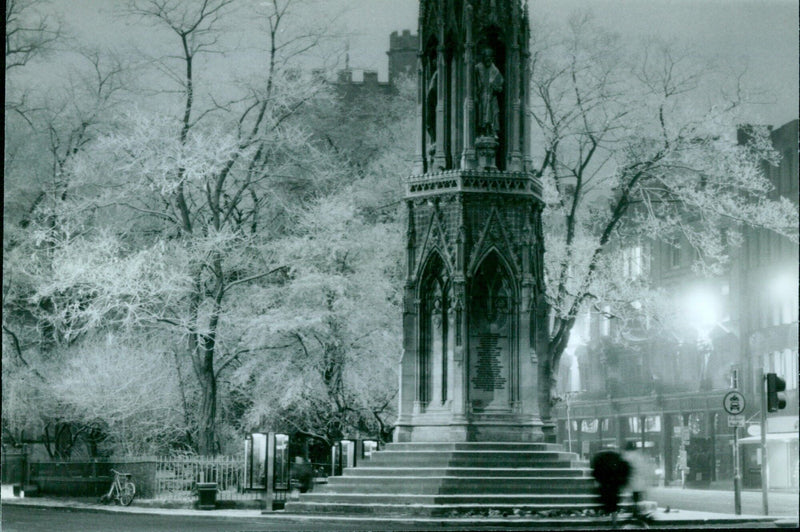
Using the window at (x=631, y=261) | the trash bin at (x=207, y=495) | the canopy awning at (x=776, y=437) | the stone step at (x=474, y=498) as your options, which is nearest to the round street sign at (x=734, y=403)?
the stone step at (x=474, y=498)

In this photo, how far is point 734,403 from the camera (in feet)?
71.6

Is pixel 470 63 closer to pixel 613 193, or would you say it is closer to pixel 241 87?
pixel 241 87

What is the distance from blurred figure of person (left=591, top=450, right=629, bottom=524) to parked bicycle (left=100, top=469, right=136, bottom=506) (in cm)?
1637

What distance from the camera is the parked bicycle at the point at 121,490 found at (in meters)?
27.1

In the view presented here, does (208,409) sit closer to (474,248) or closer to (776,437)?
(474,248)

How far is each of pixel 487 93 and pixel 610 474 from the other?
1122 cm

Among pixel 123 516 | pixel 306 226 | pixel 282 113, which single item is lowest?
pixel 123 516

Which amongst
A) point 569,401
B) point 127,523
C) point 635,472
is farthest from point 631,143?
point 569,401

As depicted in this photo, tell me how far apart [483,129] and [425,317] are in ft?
12.0

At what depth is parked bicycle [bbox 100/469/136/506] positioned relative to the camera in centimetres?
2709

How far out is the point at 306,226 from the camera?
3256 cm

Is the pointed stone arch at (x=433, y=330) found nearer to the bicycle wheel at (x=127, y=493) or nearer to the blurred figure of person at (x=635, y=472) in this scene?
the blurred figure of person at (x=635, y=472)

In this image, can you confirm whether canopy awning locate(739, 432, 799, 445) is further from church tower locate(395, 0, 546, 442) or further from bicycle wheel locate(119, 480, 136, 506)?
bicycle wheel locate(119, 480, 136, 506)

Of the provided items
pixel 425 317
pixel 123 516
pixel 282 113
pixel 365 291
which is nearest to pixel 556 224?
pixel 365 291
